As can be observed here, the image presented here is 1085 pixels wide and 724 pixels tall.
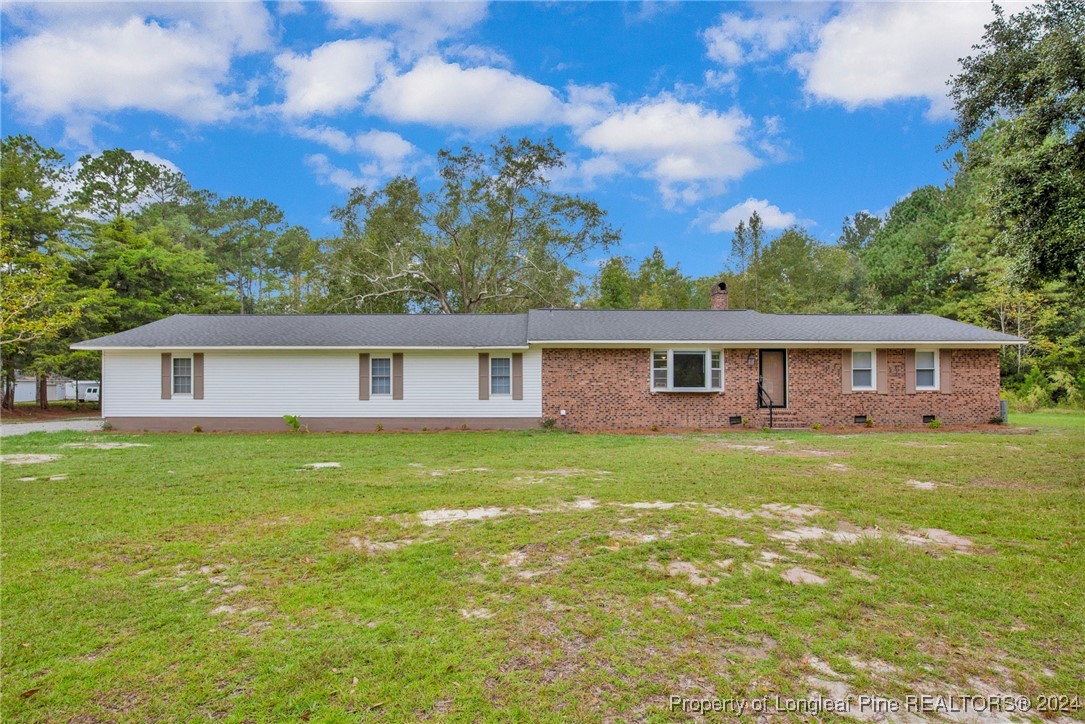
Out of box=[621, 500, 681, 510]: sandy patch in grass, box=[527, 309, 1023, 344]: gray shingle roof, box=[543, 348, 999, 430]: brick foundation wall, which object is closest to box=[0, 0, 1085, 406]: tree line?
box=[527, 309, 1023, 344]: gray shingle roof

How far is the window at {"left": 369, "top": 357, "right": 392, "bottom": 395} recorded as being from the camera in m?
15.2

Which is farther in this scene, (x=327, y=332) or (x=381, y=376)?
(x=327, y=332)

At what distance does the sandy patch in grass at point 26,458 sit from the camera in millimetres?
9203

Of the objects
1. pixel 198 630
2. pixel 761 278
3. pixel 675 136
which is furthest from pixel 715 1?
pixel 761 278

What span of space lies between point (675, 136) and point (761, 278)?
58.2 ft

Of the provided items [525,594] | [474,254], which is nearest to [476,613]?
[525,594]

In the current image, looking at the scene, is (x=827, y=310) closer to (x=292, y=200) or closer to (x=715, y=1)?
(x=715, y=1)

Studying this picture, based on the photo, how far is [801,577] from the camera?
3.77 meters

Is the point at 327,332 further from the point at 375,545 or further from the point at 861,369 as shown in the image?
the point at 861,369

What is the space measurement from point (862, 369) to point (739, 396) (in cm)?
378

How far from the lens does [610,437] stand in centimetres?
1313

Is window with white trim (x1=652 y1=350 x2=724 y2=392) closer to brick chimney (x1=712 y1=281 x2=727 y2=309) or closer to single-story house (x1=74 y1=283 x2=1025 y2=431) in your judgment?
single-story house (x1=74 y1=283 x2=1025 y2=431)

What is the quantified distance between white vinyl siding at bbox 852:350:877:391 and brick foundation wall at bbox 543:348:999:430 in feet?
1.00

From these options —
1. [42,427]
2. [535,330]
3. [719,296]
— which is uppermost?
[719,296]
